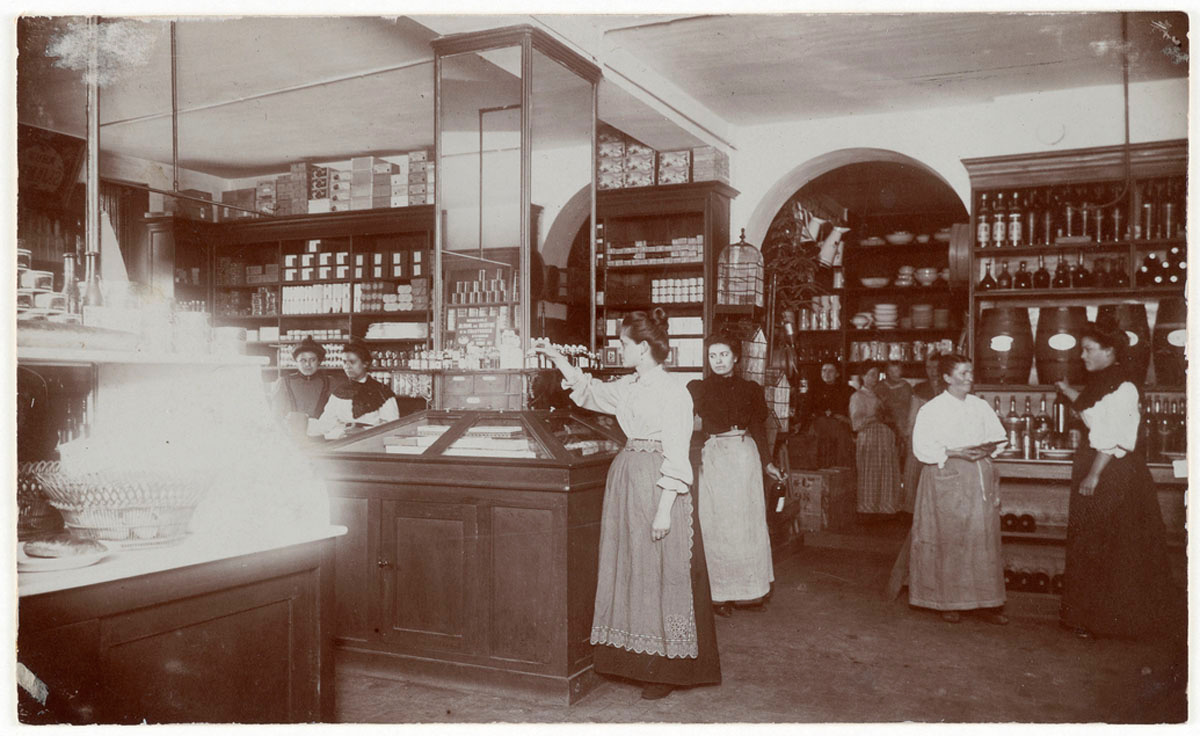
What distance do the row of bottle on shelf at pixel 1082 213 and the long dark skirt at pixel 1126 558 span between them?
199 cm

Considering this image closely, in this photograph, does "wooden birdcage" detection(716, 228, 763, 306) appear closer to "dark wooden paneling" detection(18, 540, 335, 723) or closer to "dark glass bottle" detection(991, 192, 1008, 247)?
"dark glass bottle" detection(991, 192, 1008, 247)

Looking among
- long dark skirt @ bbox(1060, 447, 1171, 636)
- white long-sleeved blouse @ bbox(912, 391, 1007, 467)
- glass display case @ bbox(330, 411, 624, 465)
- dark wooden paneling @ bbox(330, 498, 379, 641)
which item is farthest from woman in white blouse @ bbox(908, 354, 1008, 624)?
dark wooden paneling @ bbox(330, 498, 379, 641)

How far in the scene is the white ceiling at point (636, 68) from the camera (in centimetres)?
537

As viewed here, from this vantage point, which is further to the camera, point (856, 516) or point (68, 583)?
point (856, 516)

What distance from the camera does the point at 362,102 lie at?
272 inches

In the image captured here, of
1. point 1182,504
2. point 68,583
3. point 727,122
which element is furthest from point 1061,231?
point 68,583

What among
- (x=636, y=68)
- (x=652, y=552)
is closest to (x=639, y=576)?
(x=652, y=552)

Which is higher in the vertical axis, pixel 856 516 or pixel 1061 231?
pixel 1061 231

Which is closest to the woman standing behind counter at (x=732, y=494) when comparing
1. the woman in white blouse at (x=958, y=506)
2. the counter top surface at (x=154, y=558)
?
the woman in white blouse at (x=958, y=506)

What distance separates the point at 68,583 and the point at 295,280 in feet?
23.4

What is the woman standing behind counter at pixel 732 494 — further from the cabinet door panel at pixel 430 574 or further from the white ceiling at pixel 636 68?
the white ceiling at pixel 636 68

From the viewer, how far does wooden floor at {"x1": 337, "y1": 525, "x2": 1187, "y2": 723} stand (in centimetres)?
351

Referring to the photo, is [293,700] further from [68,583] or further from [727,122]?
[727,122]

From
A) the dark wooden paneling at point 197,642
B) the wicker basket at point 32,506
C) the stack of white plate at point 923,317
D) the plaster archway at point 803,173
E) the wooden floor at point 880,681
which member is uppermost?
the plaster archway at point 803,173
